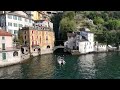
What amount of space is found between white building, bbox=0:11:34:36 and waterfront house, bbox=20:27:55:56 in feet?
5.35

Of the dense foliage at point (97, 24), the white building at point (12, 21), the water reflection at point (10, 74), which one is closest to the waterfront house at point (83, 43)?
the dense foliage at point (97, 24)

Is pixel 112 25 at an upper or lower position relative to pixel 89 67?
upper

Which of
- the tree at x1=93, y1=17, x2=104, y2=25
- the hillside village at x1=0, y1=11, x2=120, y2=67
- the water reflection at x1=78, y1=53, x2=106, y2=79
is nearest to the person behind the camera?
the water reflection at x1=78, y1=53, x2=106, y2=79

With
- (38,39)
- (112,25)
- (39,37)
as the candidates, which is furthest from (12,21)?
(112,25)

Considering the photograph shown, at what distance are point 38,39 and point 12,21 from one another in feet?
27.7

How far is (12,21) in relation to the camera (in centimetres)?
5272

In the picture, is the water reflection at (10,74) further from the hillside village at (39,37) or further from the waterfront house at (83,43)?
the waterfront house at (83,43)

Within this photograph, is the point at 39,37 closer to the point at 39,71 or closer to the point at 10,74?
the point at 39,71

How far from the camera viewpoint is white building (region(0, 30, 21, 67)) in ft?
121

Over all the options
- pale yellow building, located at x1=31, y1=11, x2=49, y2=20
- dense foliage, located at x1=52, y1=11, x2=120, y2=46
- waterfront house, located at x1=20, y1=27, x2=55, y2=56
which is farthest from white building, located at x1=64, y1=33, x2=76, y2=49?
pale yellow building, located at x1=31, y1=11, x2=49, y2=20

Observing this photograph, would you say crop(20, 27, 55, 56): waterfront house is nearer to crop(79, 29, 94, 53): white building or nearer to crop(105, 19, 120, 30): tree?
crop(79, 29, 94, 53): white building
